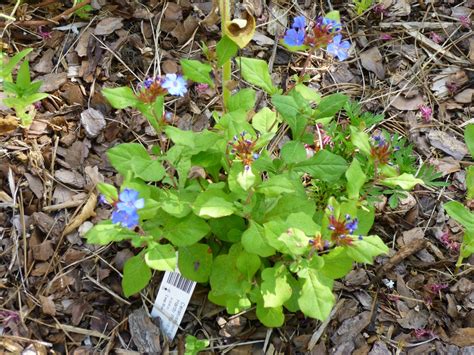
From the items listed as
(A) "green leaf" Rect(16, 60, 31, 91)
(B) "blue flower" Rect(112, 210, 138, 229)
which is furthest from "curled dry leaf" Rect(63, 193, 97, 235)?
(B) "blue flower" Rect(112, 210, 138, 229)

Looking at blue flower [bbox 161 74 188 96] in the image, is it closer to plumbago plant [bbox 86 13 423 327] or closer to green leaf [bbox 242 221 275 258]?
plumbago plant [bbox 86 13 423 327]

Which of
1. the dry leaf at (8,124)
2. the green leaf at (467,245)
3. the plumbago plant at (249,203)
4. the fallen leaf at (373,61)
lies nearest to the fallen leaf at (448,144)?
the fallen leaf at (373,61)

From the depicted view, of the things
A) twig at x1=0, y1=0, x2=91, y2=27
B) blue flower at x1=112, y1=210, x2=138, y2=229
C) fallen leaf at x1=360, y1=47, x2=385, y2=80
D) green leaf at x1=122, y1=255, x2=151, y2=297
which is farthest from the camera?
fallen leaf at x1=360, y1=47, x2=385, y2=80

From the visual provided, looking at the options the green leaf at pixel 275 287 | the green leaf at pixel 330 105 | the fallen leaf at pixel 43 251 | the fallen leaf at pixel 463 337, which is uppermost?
the green leaf at pixel 330 105

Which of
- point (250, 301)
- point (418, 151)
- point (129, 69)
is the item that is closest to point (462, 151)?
point (418, 151)

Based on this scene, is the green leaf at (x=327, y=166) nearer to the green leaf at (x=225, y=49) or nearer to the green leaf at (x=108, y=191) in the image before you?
the green leaf at (x=225, y=49)

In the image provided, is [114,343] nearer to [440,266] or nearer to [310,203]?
[310,203]
